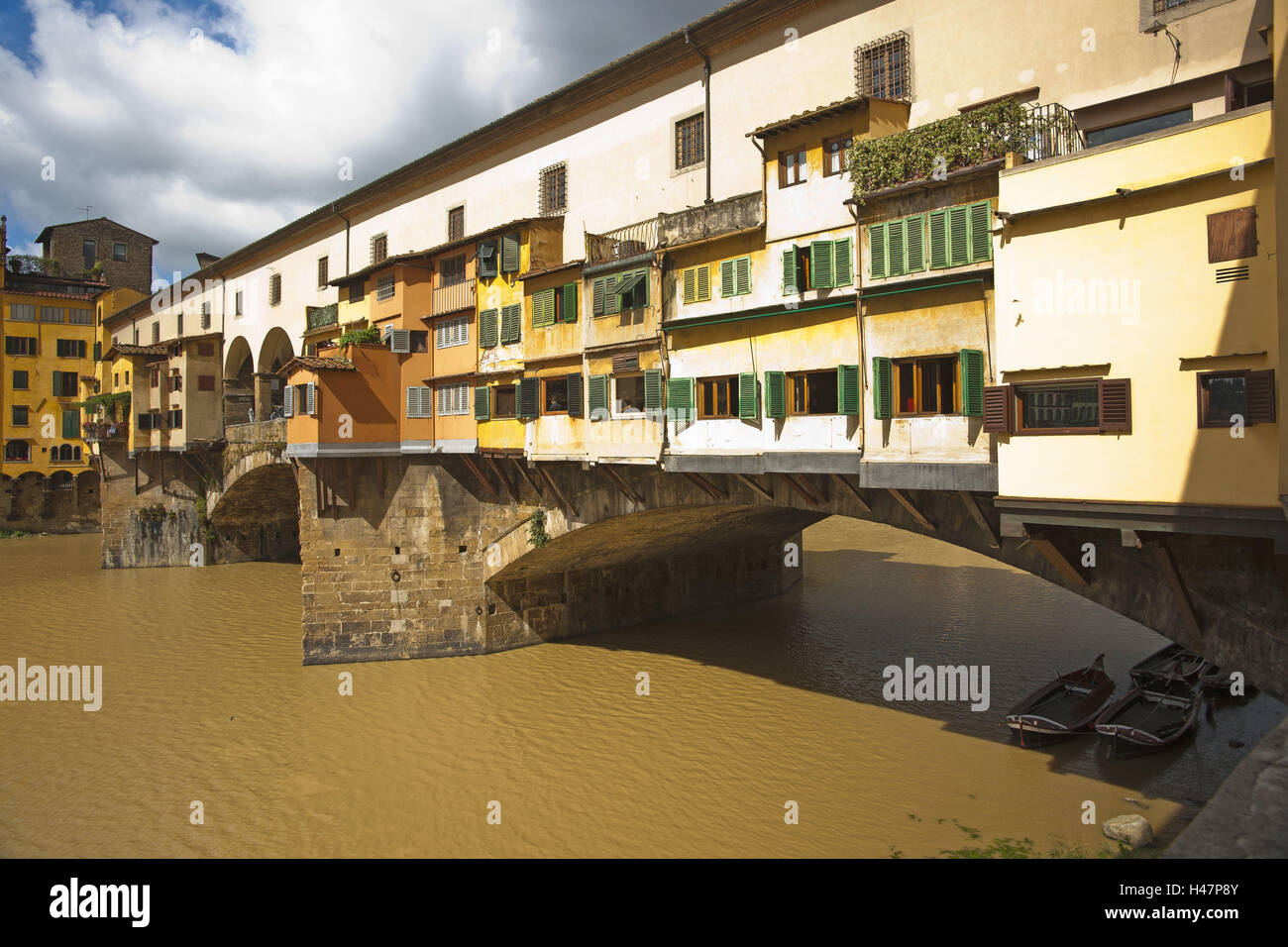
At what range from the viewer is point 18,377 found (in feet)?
191

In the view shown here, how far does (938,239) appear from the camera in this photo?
1319cm

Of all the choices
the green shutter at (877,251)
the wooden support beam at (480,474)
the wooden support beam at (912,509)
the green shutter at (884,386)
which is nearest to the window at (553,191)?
the wooden support beam at (480,474)

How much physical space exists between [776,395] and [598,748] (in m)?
9.75

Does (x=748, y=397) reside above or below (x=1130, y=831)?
above

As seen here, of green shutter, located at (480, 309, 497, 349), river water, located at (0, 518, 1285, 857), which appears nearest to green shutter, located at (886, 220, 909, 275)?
river water, located at (0, 518, 1285, 857)

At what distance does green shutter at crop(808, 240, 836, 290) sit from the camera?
14883mm

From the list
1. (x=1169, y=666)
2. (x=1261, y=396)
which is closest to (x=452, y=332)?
(x=1261, y=396)

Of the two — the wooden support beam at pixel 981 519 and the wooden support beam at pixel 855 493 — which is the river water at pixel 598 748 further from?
the wooden support beam at pixel 855 493

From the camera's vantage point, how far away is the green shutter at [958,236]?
12.8m

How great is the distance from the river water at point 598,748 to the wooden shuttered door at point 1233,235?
9748 millimetres

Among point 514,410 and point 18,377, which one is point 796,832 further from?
point 18,377

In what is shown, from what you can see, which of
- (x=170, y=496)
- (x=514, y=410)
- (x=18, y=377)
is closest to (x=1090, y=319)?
(x=514, y=410)

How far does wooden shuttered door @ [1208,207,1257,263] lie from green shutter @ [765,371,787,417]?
7611 millimetres

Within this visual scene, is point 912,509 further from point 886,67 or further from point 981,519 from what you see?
point 886,67
